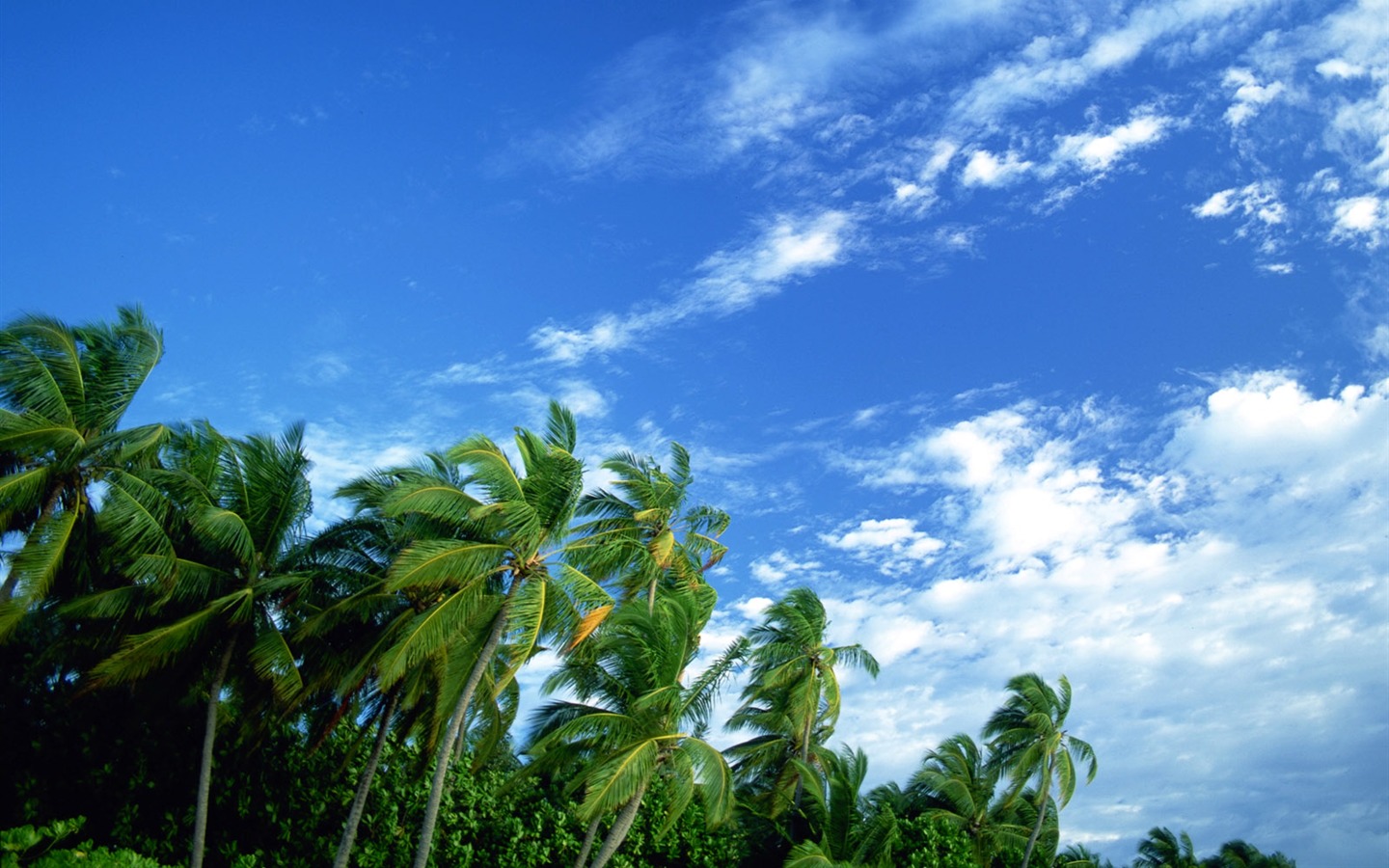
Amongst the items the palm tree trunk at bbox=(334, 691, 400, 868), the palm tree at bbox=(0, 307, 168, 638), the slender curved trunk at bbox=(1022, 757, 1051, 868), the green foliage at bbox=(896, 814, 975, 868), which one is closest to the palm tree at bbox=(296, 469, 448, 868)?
the palm tree trunk at bbox=(334, 691, 400, 868)

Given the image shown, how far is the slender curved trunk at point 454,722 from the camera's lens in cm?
1945

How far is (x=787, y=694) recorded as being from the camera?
1350 inches

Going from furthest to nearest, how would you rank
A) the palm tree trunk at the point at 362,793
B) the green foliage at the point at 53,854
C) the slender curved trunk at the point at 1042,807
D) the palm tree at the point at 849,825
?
the slender curved trunk at the point at 1042,807 < the palm tree at the point at 849,825 < the palm tree trunk at the point at 362,793 < the green foliage at the point at 53,854

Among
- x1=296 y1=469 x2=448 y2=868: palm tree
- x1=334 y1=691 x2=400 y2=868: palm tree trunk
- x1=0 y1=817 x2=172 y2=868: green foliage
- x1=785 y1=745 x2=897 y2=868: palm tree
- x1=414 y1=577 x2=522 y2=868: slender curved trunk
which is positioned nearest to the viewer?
x1=0 y1=817 x2=172 y2=868: green foliage

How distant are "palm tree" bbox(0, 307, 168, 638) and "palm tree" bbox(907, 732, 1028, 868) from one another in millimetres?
27082

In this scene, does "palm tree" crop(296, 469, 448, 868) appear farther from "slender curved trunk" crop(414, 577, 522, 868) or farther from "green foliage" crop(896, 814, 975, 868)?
"green foliage" crop(896, 814, 975, 868)

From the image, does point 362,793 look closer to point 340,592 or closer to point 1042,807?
point 340,592

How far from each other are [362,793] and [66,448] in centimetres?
826

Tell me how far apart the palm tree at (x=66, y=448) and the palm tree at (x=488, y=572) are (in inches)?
186

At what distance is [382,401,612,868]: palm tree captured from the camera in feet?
64.0

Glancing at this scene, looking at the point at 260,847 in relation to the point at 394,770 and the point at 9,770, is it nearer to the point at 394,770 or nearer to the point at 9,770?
the point at 394,770

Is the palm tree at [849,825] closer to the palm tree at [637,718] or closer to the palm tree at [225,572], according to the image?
the palm tree at [637,718]

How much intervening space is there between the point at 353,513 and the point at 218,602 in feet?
13.6

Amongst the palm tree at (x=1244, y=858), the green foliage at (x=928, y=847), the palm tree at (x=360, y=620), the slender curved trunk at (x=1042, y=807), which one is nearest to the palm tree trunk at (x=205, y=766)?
the palm tree at (x=360, y=620)
